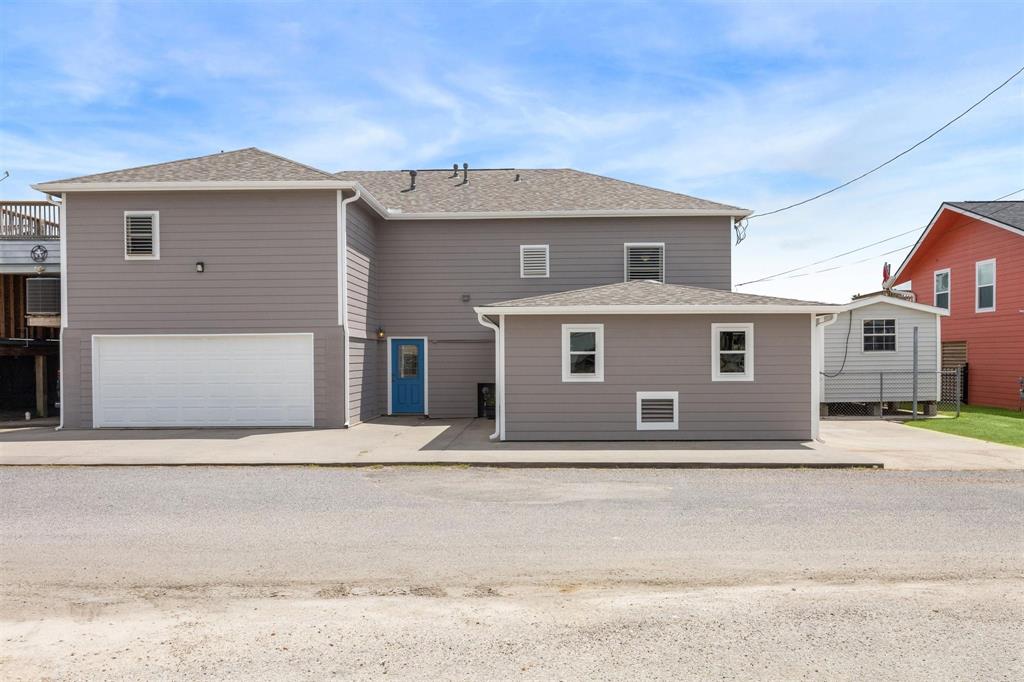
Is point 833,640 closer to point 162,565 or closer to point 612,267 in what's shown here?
point 162,565

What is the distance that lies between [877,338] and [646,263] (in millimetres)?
6720

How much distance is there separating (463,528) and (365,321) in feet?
37.5

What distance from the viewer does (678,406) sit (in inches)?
555

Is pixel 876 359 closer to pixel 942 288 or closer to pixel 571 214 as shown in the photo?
pixel 942 288

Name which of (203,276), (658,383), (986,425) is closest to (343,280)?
(203,276)

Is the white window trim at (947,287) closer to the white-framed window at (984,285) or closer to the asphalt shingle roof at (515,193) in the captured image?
the white-framed window at (984,285)

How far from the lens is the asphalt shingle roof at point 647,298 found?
1390 centimetres

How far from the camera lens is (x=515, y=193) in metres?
20.3

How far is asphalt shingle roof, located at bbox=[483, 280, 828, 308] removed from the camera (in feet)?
45.6

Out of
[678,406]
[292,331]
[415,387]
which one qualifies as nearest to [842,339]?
[678,406]

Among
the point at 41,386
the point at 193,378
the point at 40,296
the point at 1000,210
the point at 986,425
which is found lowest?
the point at 986,425

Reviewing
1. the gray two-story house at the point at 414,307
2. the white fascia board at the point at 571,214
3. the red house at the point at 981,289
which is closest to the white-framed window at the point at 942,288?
the red house at the point at 981,289

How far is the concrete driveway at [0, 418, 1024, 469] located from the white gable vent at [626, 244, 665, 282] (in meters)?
5.86

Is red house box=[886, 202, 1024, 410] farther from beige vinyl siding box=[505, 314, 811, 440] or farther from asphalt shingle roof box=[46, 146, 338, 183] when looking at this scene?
asphalt shingle roof box=[46, 146, 338, 183]
